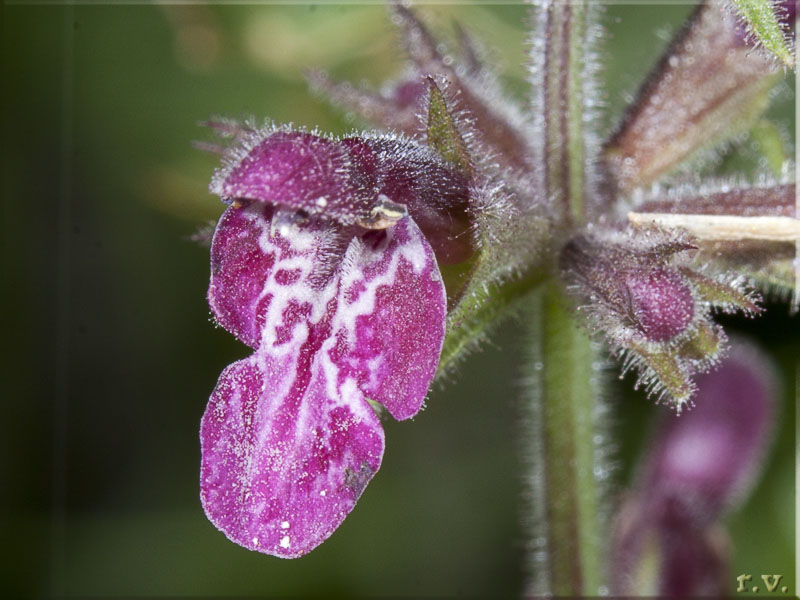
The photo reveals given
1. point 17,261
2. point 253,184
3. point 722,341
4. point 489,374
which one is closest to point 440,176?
point 253,184

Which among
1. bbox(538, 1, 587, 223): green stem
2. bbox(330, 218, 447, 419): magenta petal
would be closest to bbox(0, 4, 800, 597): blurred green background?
bbox(538, 1, 587, 223): green stem

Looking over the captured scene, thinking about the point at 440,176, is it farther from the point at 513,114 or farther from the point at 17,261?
Answer: the point at 17,261

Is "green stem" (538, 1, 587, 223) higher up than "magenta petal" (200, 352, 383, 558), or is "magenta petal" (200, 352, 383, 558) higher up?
"green stem" (538, 1, 587, 223)

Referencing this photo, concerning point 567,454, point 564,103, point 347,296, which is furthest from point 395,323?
point 567,454

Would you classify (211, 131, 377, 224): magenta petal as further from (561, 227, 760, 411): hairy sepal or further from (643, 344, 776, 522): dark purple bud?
(643, 344, 776, 522): dark purple bud

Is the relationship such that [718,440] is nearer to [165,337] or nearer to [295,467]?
[295,467]

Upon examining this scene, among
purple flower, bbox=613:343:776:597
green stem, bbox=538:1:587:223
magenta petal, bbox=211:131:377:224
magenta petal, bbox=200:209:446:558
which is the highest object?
green stem, bbox=538:1:587:223

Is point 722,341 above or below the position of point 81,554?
above
